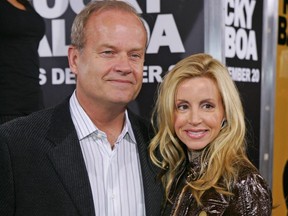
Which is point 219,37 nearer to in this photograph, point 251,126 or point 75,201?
point 251,126

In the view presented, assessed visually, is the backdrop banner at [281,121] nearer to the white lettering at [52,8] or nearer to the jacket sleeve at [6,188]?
the white lettering at [52,8]

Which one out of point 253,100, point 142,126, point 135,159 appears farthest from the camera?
point 253,100

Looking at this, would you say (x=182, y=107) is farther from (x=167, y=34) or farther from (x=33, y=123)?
(x=167, y=34)

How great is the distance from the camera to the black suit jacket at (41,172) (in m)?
1.85

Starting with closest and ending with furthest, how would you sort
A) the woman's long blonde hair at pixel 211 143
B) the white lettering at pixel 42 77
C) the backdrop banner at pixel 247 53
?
the woman's long blonde hair at pixel 211 143 < the backdrop banner at pixel 247 53 < the white lettering at pixel 42 77

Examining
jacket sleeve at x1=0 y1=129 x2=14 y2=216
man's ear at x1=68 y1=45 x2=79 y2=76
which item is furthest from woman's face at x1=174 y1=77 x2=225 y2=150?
jacket sleeve at x1=0 y1=129 x2=14 y2=216

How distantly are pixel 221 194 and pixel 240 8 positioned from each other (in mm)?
1514

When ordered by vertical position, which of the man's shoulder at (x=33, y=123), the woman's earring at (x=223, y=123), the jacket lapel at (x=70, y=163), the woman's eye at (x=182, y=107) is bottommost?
the jacket lapel at (x=70, y=163)

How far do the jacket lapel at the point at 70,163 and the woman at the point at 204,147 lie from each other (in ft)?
1.09

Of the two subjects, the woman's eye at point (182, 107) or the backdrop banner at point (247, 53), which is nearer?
the woman's eye at point (182, 107)

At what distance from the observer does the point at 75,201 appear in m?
1.87

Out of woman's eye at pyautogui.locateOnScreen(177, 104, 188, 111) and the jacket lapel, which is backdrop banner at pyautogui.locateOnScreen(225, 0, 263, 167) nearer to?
woman's eye at pyautogui.locateOnScreen(177, 104, 188, 111)

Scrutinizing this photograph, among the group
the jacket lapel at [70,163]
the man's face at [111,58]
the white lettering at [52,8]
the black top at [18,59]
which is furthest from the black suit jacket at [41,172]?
the white lettering at [52,8]

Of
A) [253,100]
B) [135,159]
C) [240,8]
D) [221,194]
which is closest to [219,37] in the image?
[240,8]
